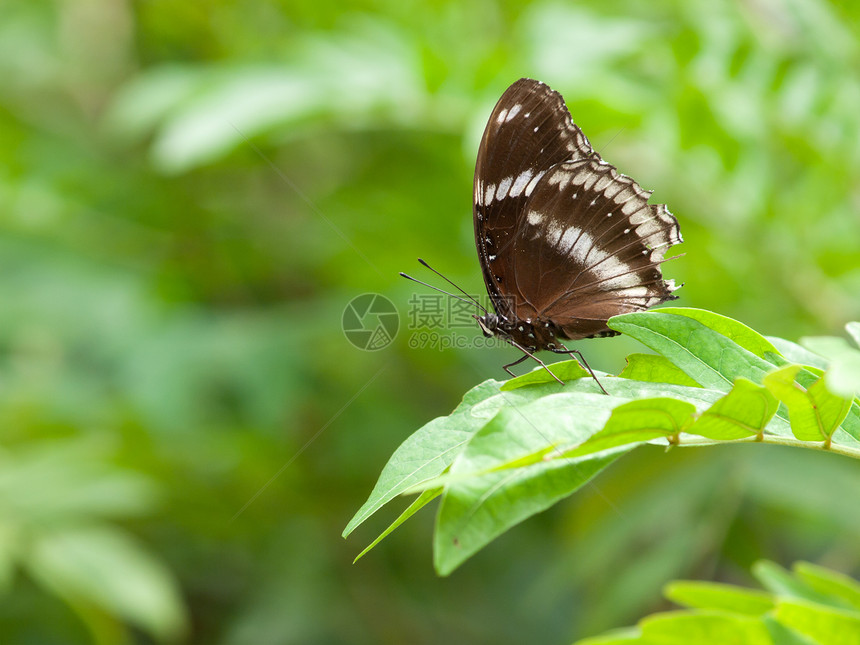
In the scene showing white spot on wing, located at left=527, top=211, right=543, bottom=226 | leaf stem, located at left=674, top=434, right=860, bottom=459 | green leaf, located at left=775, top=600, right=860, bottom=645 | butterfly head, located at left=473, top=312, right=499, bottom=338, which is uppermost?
white spot on wing, located at left=527, top=211, right=543, bottom=226

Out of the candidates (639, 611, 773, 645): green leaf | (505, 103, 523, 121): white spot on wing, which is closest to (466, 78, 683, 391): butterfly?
(505, 103, 523, 121): white spot on wing

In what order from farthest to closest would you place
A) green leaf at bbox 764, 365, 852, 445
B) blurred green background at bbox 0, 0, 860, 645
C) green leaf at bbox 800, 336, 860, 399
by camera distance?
blurred green background at bbox 0, 0, 860, 645, green leaf at bbox 764, 365, 852, 445, green leaf at bbox 800, 336, 860, 399

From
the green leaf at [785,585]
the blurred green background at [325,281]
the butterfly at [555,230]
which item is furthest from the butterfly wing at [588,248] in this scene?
the green leaf at [785,585]

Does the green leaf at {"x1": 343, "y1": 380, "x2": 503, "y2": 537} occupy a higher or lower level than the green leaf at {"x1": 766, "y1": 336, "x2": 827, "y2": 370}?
higher

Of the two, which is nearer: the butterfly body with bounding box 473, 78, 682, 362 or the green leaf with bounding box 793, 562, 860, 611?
the green leaf with bounding box 793, 562, 860, 611

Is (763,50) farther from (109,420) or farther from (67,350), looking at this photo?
(67,350)

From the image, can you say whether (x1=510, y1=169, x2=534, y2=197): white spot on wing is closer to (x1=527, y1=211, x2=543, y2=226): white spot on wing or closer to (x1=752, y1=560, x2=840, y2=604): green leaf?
(x1=527, y1=211, x2=543, y2=226): white spot on wing
